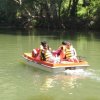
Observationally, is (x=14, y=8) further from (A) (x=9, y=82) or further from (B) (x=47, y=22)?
(A) (x=9, y=82)

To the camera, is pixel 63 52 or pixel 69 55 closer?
pixel 69 55

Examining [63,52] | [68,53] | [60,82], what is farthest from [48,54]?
[60,82]

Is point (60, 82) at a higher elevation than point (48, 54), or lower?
lower

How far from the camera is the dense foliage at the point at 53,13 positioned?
154 feet

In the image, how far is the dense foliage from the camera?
154ft

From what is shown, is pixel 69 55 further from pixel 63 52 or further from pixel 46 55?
pixel 46 55

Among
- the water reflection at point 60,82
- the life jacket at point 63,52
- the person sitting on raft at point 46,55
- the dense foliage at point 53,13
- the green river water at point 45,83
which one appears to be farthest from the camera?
the dense foliage at point 53,13

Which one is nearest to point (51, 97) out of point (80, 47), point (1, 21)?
point (80, 47)

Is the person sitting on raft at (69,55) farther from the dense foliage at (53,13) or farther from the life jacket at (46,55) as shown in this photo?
the dense foliage at (53,13)

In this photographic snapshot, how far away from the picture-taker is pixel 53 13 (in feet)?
161

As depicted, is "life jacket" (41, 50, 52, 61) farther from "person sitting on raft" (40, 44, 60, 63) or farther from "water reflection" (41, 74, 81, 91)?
"water reflection" (41, 74, 81, 91)

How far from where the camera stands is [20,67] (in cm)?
1941

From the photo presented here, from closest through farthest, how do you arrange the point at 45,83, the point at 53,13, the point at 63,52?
the point at 45,83 < the point at 63,52 < the point at 53,13

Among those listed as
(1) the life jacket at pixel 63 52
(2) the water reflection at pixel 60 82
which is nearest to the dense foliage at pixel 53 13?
(1) the life jacket at pixel 63 52
